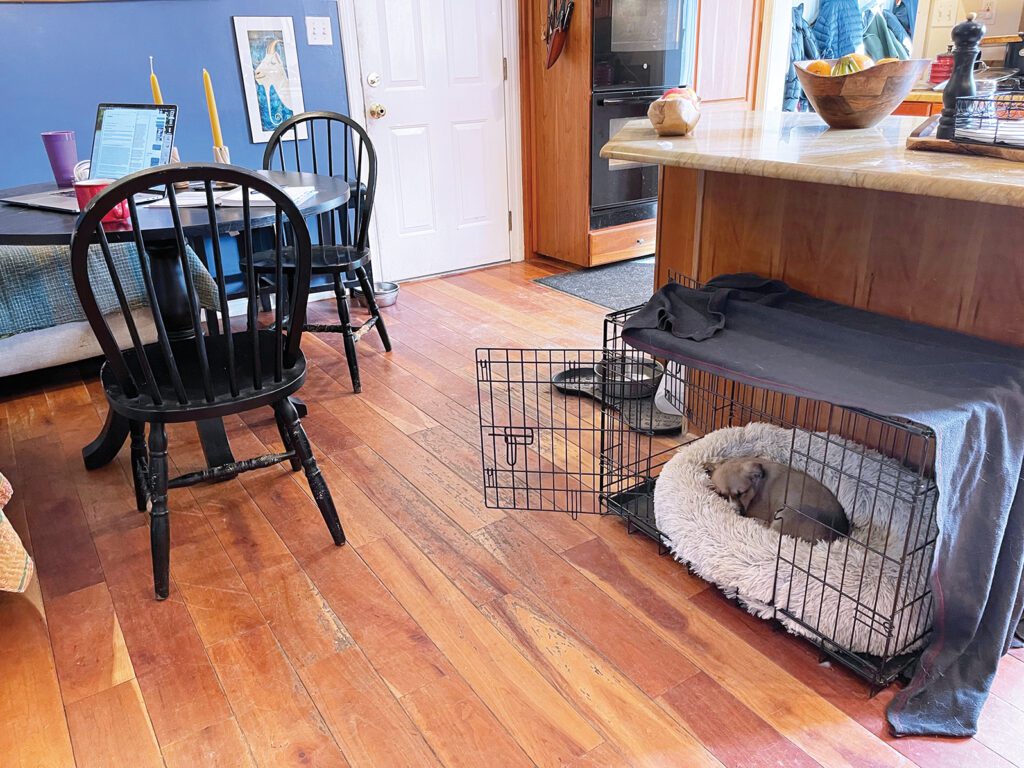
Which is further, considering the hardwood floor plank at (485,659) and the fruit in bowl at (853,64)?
the fruit in bowl at (853,64)

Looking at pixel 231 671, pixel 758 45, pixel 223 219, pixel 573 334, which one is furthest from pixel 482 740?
pixel 758 45

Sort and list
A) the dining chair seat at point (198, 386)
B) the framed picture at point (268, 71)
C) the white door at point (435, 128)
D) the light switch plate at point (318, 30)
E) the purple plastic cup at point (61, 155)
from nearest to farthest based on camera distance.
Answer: the dining chair seat at point (198, 386), the purple plastic cup at point (61, 155), the framed picture at point (268, 71), the light switch plate at point (318, 30), the white door at point (435, 128)

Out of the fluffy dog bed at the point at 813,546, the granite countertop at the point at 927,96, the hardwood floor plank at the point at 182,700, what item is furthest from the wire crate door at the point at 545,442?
the granite countertop at the point at 927,96

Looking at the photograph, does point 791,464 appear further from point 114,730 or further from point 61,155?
point 61,155

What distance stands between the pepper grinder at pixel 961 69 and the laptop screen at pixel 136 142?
1.91 metres

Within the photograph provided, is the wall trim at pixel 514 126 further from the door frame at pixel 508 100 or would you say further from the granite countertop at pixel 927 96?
the granite countertop at pixel 927 96

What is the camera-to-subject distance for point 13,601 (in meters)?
1.74

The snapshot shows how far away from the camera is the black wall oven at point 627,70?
3.77 m

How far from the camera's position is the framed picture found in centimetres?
336

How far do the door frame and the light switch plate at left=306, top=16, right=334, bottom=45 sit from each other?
67 mm

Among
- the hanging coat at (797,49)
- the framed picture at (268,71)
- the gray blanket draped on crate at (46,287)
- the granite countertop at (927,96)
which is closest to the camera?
the gray blanket draped on crate at (46,287)

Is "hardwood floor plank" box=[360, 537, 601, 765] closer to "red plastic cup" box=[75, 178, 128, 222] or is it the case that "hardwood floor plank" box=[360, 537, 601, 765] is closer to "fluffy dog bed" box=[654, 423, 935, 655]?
"fluffy dog bed" box=[654, 423, 935, 655]

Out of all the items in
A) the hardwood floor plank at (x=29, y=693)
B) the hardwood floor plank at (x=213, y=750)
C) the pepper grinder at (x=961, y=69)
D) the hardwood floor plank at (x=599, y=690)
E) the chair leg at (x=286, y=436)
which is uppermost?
the pepper grinder at (x=961, y=69)

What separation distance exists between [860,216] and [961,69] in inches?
13.4
